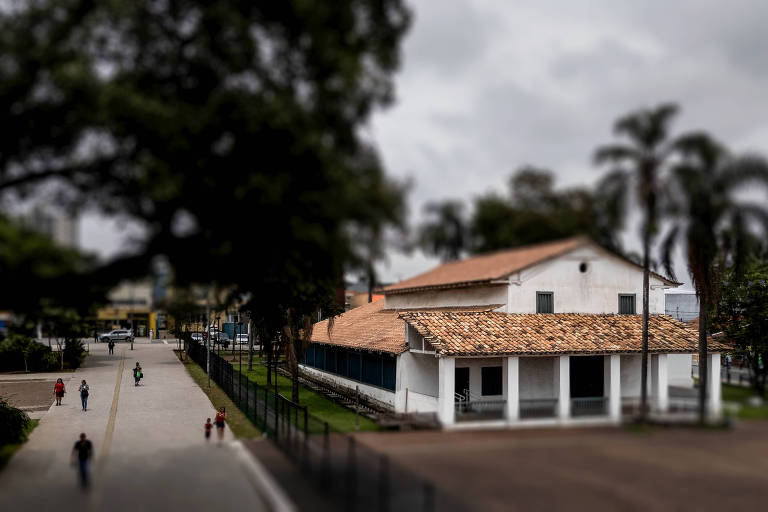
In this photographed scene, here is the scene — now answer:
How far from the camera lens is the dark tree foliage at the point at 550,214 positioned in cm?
571

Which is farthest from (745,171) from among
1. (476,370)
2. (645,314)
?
(476,370)

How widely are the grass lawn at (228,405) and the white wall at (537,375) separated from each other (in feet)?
27.3

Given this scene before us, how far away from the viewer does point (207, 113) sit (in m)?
9.42

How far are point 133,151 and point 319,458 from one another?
680 cm

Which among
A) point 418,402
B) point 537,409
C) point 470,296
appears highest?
point 470,296

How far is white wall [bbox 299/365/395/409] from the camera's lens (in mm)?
26044

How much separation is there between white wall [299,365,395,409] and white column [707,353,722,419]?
727 inches

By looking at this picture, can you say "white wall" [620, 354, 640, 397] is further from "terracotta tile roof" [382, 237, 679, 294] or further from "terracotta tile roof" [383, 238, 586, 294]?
"terracotta tile roof" [383, 238, 586, 294]

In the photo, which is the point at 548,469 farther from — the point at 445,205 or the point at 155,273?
the point at 155,273

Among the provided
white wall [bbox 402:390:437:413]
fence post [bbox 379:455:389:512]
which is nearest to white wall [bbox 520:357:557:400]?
white wall [bbox 402:390:437:413]

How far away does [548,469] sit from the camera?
7.08 m

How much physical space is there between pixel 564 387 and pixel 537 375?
18.5 feet

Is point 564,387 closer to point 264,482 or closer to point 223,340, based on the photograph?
point 264,482

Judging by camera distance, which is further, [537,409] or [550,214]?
[537,409]
